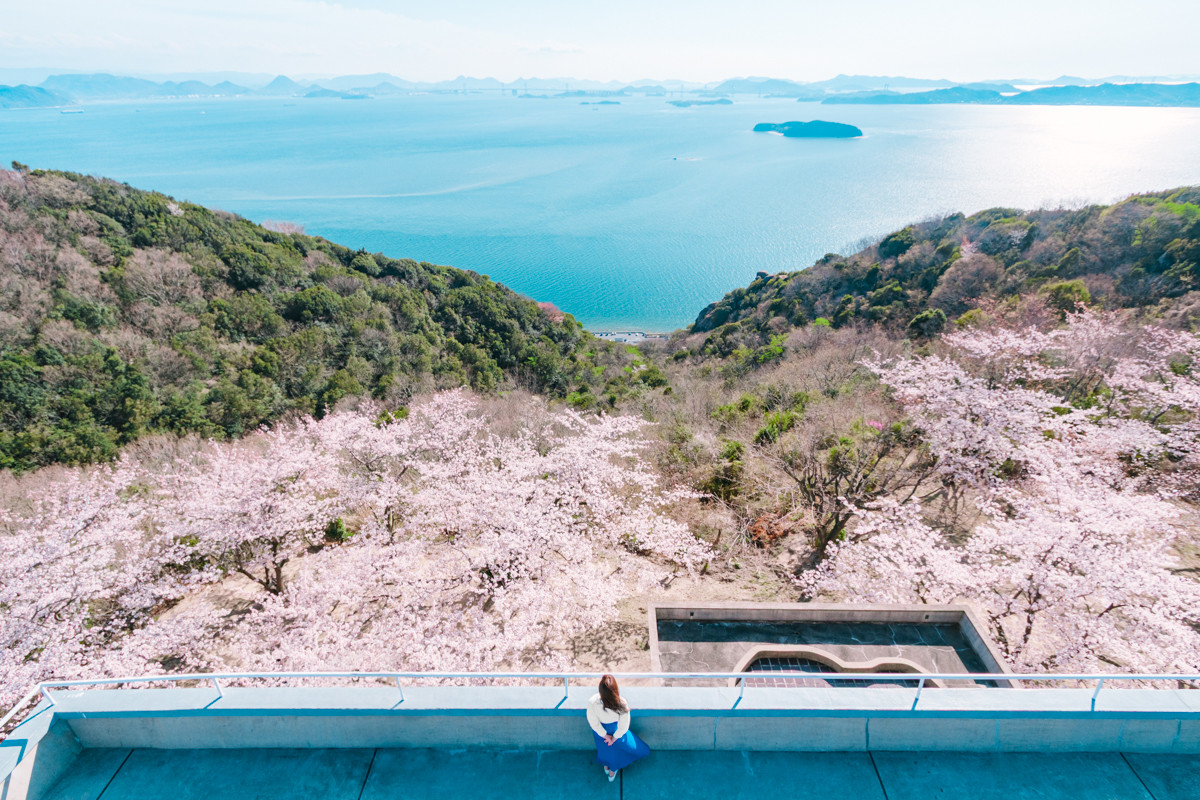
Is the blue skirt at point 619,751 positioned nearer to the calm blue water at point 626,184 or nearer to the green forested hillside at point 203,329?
the green forested hillside at point 203,329

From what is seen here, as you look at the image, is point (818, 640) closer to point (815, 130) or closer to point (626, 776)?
point (626, 776)

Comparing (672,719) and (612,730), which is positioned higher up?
(612,730)

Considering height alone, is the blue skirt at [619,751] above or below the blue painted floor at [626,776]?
above

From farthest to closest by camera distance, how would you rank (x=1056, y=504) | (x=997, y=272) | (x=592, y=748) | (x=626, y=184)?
(x=626, y=184) → (x=997, y=272) → (x=1056, y=504) → (x=592, y=748)

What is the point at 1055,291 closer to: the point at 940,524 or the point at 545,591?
the point at 940,524

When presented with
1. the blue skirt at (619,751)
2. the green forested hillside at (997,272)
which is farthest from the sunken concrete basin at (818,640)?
the green forested hillside at (997,272)

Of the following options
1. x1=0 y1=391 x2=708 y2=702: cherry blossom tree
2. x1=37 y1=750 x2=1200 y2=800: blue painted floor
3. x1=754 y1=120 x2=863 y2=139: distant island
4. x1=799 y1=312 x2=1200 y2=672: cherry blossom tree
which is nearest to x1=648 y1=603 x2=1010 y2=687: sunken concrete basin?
x1=799 y1=312 x2=1200 y2=672: cherry blossom tree

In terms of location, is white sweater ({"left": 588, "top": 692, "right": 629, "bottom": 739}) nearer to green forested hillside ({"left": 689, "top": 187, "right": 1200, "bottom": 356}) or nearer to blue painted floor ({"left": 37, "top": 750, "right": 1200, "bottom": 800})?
blue painted floor ({"left": 37, "top": 750, "right": 1200, "bottom": 800})

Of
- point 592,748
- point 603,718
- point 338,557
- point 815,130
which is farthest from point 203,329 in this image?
point 815,130
